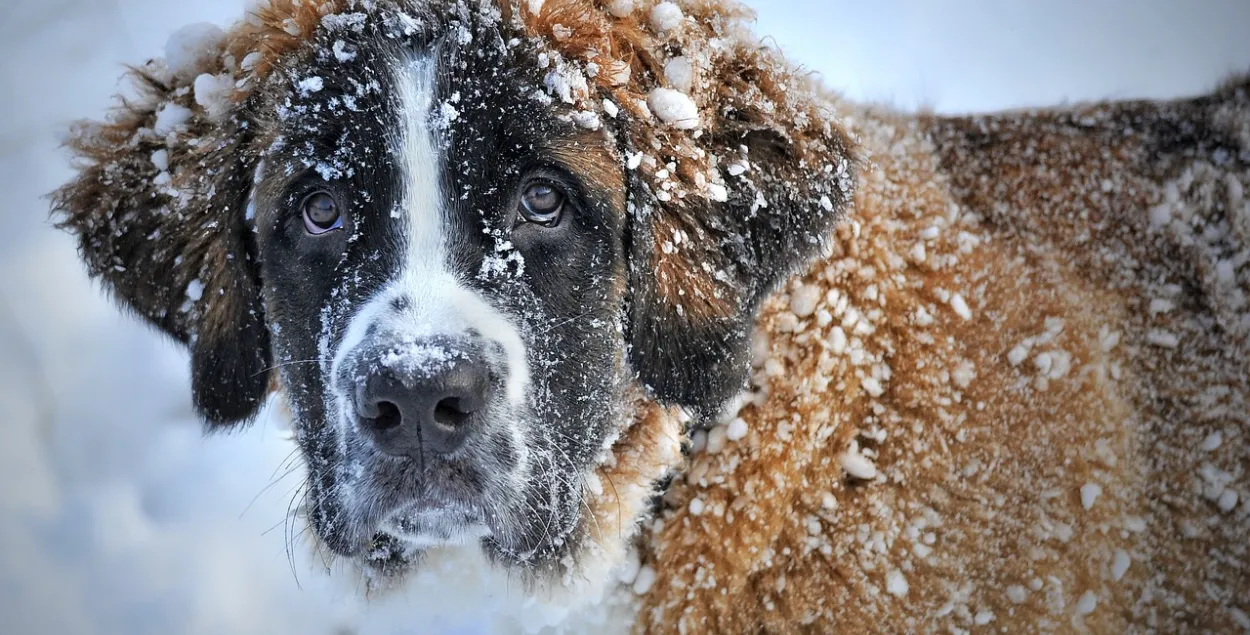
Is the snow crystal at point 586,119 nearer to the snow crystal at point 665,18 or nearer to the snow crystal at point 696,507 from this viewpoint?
the snow crystal at point 665,18

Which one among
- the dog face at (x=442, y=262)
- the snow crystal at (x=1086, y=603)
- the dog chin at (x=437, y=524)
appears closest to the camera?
the dog face at (x=442, y=262)

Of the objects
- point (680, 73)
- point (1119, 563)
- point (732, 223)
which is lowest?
point (1119, 563)

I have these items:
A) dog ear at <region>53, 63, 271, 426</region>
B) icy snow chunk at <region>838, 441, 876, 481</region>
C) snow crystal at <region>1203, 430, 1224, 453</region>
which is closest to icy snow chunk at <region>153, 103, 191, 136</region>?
dog ear at <region>53, 63, 271, 426</region>

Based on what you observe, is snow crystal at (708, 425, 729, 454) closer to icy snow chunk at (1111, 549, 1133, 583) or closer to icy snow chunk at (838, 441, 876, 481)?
icy snow chunk at (838, 441, 876, 481)

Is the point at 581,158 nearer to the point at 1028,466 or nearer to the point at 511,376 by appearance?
the point at 511,376

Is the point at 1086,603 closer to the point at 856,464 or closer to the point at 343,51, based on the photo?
the point at 856,464

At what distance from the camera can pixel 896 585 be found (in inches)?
83.2

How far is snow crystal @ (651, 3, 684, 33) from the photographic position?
201 cm

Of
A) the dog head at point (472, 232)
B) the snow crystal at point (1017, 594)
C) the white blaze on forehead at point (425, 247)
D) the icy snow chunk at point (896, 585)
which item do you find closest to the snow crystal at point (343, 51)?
the dog head at point (472, 232)

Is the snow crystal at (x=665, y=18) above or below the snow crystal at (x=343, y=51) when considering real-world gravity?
above

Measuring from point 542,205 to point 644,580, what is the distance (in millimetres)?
1108

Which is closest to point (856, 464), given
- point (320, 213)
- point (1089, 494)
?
Answer: point (1089, 494)

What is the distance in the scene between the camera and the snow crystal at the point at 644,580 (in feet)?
7.66

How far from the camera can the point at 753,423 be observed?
2.21m
